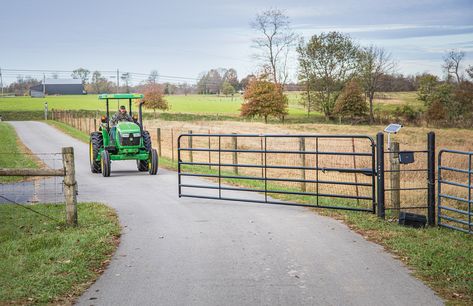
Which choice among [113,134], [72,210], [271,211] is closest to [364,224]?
[271,211]

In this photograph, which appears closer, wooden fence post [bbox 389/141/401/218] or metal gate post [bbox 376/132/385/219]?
metal gate post [bbox 376/132/385/219]

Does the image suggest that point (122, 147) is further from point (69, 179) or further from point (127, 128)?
point (69, 179)

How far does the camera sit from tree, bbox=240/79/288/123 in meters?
69.3

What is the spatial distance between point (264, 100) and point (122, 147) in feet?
169

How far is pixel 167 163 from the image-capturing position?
22281mm

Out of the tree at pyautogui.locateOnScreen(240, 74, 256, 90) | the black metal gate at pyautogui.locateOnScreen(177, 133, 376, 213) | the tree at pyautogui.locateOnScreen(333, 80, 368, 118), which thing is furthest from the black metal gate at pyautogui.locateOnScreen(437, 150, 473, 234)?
the tree at pyautogui.locateOnScreen(240, 74, 256, 90)

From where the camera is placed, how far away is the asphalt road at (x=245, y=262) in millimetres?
6391

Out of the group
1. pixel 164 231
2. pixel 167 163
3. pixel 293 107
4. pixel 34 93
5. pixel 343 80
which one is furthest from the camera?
pixel 34 93

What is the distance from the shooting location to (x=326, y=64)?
7638 cm

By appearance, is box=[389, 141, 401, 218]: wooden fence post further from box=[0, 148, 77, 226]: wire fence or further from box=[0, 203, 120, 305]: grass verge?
box=[0, 148, 77, 226]: wire fence

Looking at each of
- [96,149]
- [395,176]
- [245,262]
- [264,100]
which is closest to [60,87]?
[264,100]

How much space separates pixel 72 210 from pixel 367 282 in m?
5.60

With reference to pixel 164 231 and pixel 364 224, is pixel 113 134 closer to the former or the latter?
pixel 164 231

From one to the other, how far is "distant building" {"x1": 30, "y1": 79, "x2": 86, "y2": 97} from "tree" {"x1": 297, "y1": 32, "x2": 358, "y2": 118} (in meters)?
61.9
